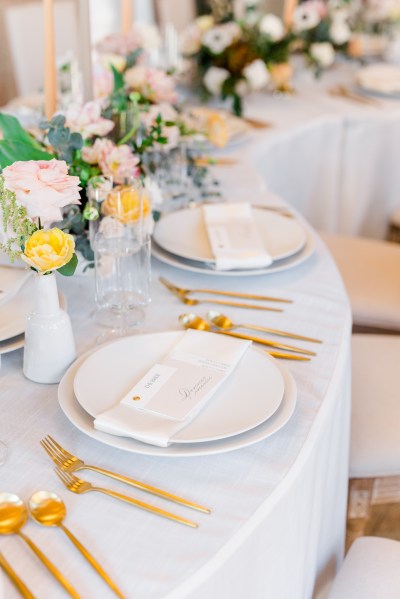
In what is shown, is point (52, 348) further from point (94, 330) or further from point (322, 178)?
point (322, 178)

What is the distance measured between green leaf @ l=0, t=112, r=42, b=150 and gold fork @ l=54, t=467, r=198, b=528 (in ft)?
2.17

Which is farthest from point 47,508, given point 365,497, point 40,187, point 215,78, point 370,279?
point 215,78

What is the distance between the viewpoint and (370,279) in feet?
7.09

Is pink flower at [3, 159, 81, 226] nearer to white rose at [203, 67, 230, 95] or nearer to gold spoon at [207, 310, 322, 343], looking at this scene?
gold spoon at [207, 310, 322, 343]

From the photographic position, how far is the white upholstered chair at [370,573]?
3.74 feet

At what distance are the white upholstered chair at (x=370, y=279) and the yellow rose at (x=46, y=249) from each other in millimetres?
1228

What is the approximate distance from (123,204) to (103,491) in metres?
0.51

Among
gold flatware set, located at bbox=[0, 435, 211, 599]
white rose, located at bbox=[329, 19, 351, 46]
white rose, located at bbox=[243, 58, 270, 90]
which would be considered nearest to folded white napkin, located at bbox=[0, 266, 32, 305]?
gold flatware set, located at bbox=[0, 435, 211, 599]

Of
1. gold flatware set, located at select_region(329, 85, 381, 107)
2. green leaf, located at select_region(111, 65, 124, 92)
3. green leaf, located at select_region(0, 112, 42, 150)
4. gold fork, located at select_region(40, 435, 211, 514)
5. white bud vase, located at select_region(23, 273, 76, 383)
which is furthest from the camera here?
gold flatware set, located at select_region(329, 85, 381, 107)

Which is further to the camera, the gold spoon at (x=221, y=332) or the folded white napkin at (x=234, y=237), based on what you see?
the folded white napkin at (x=234, y=237)

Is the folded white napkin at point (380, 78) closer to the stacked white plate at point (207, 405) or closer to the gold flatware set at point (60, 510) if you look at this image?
the stacked white plate at point (207, 405)

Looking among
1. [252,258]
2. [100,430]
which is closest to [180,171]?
[252,258]

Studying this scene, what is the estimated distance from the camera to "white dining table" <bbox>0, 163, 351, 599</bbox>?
812 mm

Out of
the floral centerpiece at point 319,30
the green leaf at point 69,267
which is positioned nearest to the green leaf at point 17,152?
the green leaf at point 69,267
